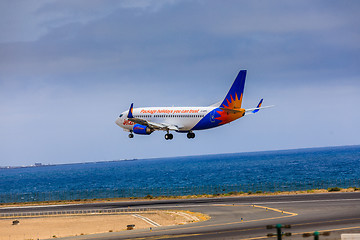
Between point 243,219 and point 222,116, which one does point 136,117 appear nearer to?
point 222,116

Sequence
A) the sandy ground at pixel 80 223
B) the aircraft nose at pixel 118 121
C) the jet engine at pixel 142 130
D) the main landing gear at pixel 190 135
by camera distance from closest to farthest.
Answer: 1. the sandy ground at pixel 80 223
2. the jet engine at pixel 142 130
3. the main landing gear at pixel 190 135
4. the aircraft nose at pixel 118 121

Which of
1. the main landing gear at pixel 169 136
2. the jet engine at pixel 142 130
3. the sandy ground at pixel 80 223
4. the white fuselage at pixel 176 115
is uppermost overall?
the white fuselage at pixel 176 115

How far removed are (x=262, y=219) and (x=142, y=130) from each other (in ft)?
98.8

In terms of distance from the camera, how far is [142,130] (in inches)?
3241

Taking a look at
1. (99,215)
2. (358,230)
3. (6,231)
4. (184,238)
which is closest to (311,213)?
(358,230)

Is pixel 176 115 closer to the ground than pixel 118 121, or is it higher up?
closer to the ground

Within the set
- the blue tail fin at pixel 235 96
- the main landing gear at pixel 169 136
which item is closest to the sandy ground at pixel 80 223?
the main landing gear at pixel 169 136

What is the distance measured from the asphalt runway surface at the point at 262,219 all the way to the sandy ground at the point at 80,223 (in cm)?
493

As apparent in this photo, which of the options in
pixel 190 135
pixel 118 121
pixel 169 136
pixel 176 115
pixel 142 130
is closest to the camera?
pixel 176 115

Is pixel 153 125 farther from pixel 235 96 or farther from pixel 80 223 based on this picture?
pixel 80 223

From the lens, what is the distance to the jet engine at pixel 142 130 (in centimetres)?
8200

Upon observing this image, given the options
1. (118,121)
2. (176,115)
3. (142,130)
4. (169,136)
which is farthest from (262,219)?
(118,121)

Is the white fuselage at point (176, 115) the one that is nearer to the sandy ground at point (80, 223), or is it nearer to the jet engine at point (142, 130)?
the jet engine at point (142, 130)

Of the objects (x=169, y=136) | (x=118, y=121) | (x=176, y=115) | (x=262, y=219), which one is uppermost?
(x=118, y=121)
